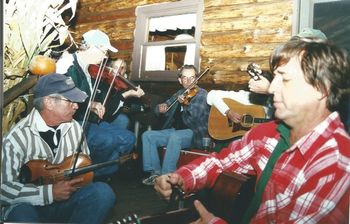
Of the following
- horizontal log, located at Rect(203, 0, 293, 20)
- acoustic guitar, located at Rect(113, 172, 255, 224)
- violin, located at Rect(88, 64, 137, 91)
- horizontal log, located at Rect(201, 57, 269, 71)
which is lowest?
acoustic guitar, located at Rect(113, 172, 255, 224)

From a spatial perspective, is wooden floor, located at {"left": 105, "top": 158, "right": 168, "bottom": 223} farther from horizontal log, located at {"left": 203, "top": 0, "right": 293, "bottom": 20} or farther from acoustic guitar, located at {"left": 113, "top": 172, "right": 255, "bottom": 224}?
horizontal log, located at {"left": 203, "top": 0, "right": 293, "bottom": 20}

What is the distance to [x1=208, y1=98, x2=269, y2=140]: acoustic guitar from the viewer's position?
106 inches

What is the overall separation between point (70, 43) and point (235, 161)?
7.98 ft

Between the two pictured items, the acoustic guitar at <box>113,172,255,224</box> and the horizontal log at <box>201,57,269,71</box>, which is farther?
the horizontal log at <box>201,57,269,71</box>

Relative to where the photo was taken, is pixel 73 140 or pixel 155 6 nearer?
pixel 73 140

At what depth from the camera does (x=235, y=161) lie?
6.09 ft

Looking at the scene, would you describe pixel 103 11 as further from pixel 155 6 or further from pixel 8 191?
pixel 8 191

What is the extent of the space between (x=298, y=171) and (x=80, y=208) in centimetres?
136

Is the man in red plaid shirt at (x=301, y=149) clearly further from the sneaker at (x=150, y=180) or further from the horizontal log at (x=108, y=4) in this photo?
the horizontal log at (x=108, y=4)

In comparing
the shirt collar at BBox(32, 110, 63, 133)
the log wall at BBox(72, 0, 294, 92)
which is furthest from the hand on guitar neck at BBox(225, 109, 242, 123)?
the shirt collar at BBox(32, 110, 63, 133)

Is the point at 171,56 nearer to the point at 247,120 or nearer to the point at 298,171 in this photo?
the point at 247,120

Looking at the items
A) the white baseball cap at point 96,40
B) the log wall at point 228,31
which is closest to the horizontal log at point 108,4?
the log wall at point 228,31

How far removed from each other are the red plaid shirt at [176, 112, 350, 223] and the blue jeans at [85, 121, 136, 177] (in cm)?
127

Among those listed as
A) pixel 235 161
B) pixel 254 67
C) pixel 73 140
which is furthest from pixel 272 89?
pixel 73 140
